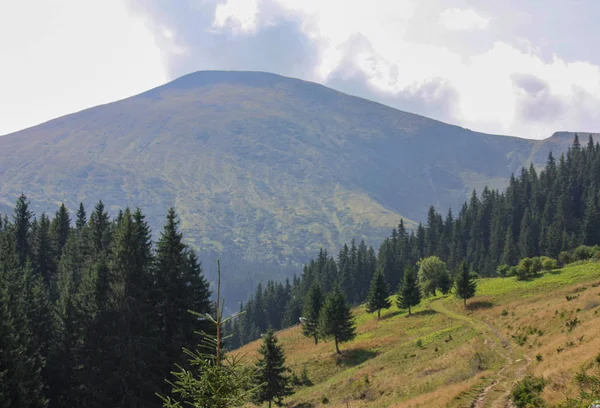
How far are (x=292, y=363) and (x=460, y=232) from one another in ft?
388

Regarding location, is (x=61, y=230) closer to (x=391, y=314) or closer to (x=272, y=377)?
(x=272, y=377)

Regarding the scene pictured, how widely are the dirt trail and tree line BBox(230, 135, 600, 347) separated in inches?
3282

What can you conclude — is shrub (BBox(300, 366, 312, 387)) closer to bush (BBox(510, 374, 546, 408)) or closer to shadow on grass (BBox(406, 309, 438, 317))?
shadow on grass (BBox(406, 309, 438, 317))

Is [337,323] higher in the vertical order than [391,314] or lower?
higher

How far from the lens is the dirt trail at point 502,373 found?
2797 cm

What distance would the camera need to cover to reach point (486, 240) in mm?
168625

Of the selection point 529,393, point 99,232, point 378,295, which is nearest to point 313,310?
point 378,295

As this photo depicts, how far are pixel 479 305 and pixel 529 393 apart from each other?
55823 millimetres

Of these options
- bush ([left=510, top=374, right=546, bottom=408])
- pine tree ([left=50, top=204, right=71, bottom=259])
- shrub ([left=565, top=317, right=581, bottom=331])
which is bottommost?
shrub ([left=565, top=317, right=581, bottom=331])

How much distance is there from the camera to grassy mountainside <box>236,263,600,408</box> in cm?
3114

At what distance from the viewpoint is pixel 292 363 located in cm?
7456

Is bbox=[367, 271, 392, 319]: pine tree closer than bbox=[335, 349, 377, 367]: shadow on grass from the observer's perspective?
No

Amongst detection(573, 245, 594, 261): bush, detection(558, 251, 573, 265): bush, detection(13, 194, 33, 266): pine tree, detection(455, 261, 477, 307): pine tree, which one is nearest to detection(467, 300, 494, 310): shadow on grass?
detection(455, 261, 477, 307): pine tree

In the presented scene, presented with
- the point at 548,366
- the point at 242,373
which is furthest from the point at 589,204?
the point at 242,373
